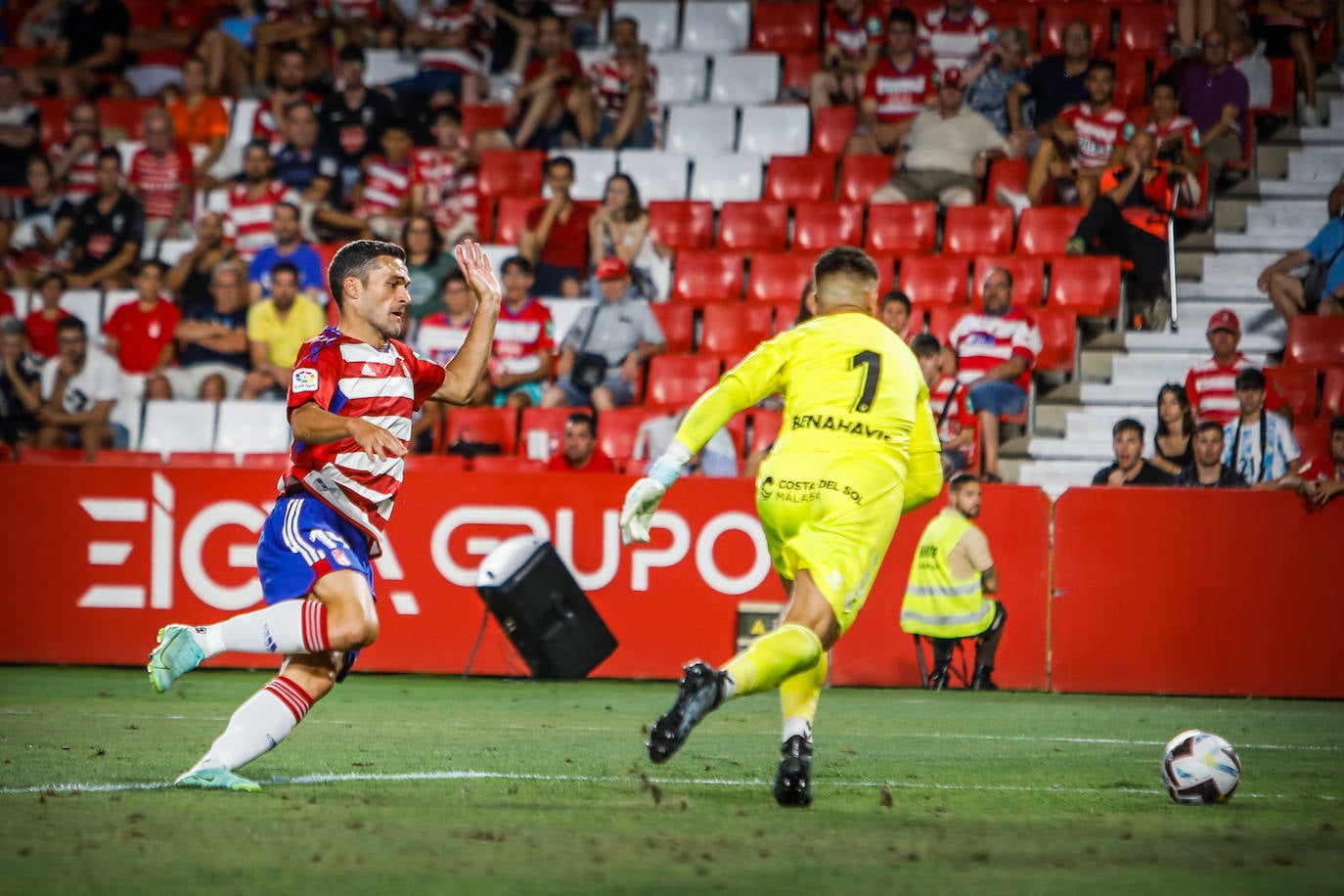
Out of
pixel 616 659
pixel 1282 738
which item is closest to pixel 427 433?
pixel 616 659

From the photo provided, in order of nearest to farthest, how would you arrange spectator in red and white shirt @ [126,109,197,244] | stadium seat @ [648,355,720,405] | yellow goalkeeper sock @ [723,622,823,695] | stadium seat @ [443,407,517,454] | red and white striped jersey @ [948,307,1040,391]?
yellow goalkeeper sock @ [723,622,823,695]
red and white striped jersey @ [948,307,1040,391]
stadium seat @ [443,407,517,454]
stadium seat @ [648,355,720,405]
spectator in red and white shirt @ [126,109,197,244]

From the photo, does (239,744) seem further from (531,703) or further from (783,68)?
(783,68)

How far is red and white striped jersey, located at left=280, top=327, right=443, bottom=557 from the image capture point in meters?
5.68

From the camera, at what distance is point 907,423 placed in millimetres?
5953

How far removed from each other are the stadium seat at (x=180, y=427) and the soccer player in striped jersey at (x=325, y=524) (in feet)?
26.6

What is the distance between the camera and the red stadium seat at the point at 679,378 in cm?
1350

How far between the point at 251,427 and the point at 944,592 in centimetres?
601

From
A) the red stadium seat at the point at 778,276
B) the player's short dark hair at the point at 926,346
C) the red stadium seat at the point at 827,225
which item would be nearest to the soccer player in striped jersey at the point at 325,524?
the player's short dark hair at the point at 926,346

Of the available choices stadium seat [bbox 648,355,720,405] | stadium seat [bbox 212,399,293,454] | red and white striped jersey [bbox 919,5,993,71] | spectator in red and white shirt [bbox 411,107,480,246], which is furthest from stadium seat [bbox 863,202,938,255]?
stadium seat [bbox 212,399,293,454]

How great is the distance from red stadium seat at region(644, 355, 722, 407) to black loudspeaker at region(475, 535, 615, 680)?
8.54 ft

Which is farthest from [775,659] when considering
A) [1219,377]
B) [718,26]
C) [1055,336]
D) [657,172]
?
[718,26]

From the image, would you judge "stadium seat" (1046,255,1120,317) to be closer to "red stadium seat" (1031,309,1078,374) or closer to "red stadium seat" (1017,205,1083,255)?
"red stadium seat" (1031,309,1078,374)

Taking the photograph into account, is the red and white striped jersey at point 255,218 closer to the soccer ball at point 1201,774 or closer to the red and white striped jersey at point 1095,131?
the red and white striped jersey at point 1095,131

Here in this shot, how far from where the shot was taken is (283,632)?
219 inches
